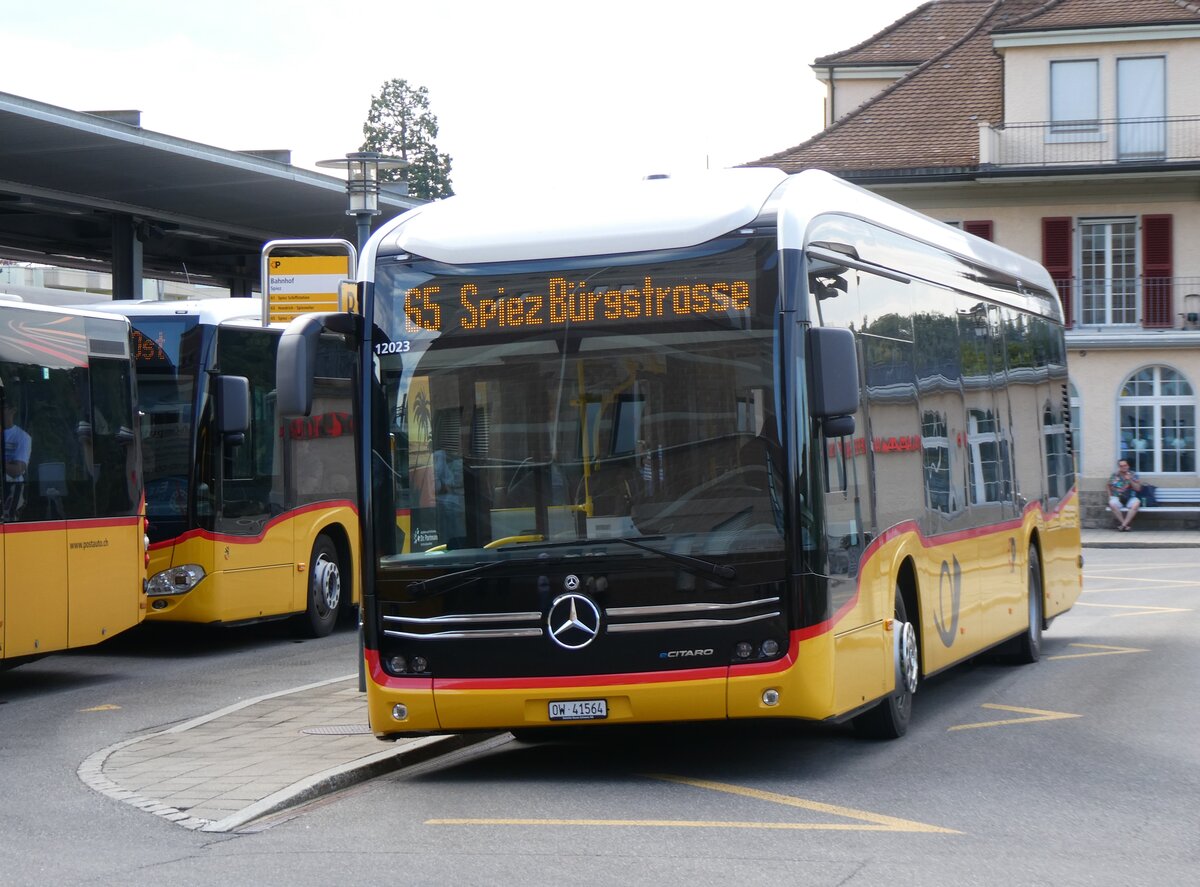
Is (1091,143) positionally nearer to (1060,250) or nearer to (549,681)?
(1060,250)

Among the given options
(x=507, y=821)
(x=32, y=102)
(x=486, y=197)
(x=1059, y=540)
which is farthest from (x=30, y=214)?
(x=507, y=821)

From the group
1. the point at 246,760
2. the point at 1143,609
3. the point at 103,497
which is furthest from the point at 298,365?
the point at 1143,609

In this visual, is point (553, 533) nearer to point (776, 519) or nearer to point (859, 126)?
point (776, 519)

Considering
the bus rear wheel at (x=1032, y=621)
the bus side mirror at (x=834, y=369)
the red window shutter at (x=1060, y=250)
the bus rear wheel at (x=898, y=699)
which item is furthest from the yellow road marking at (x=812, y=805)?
the red window shutter at (x=1060, y=250)

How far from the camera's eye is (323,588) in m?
18.5

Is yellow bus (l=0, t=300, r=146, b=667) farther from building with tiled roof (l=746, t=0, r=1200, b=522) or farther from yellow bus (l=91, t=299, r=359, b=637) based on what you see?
building with tiled roof (l=746, t=0, r=1200, b=522)

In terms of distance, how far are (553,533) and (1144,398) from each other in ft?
112

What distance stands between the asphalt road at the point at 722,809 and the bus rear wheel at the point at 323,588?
4838 mm

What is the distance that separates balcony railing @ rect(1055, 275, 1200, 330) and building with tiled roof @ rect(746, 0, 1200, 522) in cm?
3

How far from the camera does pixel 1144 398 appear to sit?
40.6m

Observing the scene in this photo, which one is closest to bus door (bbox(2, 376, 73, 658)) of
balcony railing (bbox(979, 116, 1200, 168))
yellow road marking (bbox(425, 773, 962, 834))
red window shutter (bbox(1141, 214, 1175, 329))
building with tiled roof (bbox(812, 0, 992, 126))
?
yellow road marking (bbox(425, 773, 962, 834))

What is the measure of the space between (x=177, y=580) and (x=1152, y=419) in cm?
2928

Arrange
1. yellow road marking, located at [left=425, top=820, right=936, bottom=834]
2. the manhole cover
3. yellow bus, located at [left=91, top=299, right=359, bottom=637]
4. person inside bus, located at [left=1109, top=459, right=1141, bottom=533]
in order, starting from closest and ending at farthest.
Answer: yellow road marking, located at [left=425, top=820, right=936, bottom=834], the manhole cover, yellow bus, located at [left=91, top=299, right=359, bottom=637], person inside bus, located at [left=1109, top=459, right=1141, bottom=533]

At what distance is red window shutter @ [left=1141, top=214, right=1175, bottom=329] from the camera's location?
40406 mm
